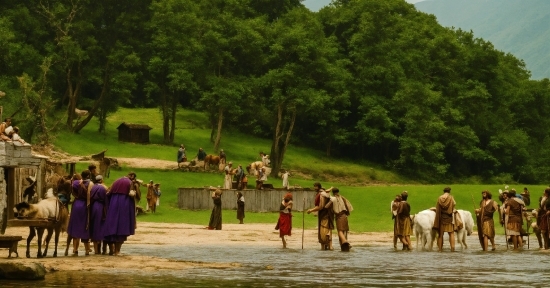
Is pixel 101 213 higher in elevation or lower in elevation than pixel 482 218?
higher

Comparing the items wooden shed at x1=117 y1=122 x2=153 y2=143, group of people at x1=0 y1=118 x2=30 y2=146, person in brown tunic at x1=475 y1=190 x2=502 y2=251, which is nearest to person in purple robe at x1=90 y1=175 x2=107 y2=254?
group of people at x1=0 y1=118 x2=30 y2=146

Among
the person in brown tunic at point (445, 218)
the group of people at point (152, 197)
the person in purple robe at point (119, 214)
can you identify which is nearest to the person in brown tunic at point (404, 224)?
the person in brown tunic at point (445, 218)

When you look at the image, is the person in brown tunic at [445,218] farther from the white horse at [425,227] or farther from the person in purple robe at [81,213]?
the person in purple robe at [81,213]

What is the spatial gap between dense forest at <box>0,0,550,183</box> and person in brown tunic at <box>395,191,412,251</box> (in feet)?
151

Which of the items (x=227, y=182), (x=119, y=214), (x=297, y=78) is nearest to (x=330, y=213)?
(x=119, y=214)

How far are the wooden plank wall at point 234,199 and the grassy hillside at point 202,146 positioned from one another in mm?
20131

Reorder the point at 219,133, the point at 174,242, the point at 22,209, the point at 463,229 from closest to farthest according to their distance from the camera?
the point at 22,209
the point at 463,229
the point at 174,242
the point at 219,133

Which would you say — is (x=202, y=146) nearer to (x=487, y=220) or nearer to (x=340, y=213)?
(x=487, y=220)

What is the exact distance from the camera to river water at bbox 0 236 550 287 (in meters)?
21.0

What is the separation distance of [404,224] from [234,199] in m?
24.5

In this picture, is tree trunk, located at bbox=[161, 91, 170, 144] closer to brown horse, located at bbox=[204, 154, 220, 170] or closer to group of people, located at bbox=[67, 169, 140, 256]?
brown horse, located at bbox=[204, 154, 220, 170]

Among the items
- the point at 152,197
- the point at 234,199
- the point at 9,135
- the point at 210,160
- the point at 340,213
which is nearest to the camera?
the point at 340,213

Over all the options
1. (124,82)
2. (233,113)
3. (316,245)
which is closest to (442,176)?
(233,113)

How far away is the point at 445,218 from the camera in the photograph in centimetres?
3416
